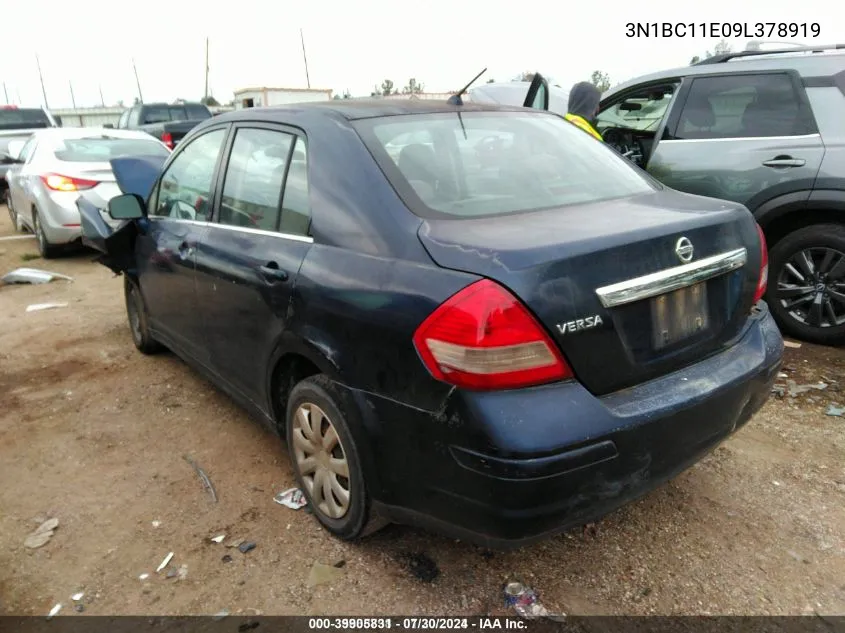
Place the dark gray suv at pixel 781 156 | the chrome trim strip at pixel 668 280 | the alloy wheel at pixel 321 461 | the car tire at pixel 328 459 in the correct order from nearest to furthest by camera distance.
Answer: the chrome trim strip at pixel 668 280, the car tire at pixel 328 459, the alloy wheel at pixel 321 461, the dark gray suv at pixel 781 156

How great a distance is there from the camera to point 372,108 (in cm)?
285

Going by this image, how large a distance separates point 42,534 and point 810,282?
186 inches

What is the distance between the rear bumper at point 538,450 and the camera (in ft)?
6.26

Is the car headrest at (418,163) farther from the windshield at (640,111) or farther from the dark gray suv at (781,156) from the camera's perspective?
the windshield at (640,111)

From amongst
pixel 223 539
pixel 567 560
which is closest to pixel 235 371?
pixel 223 539

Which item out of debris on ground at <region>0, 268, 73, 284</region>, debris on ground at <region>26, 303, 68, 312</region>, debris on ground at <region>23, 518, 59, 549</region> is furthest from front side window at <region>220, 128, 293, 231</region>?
debris on ground at <region>0, 268, 73, 284</region>

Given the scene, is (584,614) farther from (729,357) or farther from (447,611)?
(729,357)

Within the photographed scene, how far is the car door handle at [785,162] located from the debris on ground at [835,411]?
164 centimetres

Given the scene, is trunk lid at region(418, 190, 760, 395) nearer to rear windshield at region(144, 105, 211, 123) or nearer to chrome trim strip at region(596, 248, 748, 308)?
chrome trim strip at region(596, 248, 748, 308)

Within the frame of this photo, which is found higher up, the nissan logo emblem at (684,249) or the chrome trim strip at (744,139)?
the chrome trim strip at (744,139)

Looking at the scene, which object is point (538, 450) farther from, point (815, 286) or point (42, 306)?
point (42, 306)

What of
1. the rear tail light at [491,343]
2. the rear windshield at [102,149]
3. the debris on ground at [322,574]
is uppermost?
the rear windshield at [102,149]

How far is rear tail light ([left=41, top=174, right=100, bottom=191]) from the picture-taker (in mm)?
7555

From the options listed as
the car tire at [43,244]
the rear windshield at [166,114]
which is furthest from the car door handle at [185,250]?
the rear windshield at [166,114]
